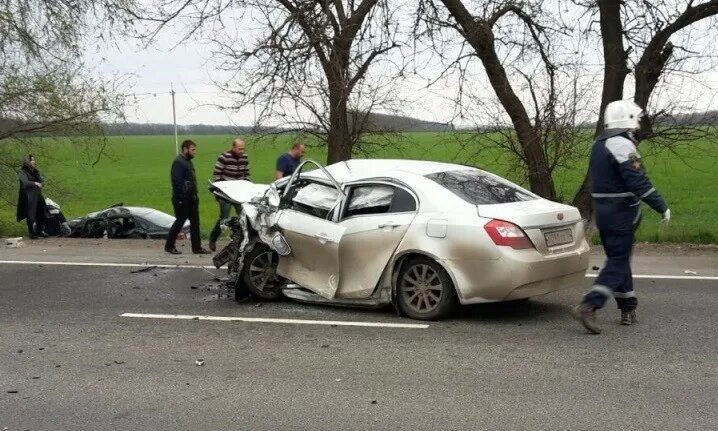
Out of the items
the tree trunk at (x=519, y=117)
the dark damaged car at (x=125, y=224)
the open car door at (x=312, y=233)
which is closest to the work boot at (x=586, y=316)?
the open car door at (x=312, y=233)

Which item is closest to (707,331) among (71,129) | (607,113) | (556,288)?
(556,288)

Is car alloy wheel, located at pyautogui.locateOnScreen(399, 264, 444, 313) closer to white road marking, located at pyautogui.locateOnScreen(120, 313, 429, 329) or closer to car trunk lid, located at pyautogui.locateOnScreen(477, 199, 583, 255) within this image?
white road marking, located at pyautogui.locateOnScreen(120, 313, 429, 329)

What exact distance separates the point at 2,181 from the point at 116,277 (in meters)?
8.56

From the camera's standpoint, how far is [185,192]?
482 inches

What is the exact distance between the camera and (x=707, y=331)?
691 centimetres

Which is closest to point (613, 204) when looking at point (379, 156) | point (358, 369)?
point (358, 369)

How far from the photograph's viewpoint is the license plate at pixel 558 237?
7145mm

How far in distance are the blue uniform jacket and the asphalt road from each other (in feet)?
3.23

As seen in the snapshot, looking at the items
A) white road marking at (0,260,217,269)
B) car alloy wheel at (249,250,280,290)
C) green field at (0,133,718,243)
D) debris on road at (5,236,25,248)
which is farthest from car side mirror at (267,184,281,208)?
debris on road at (5,236,25,248)

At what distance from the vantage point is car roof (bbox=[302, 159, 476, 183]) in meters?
7.90

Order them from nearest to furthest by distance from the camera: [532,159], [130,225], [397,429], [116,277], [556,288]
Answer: [397,429]
[556,288]
[116,277]
[532,159]
[130,225]

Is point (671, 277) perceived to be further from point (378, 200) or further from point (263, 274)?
point (263, 274)

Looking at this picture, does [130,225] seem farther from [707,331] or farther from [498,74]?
[707,331]

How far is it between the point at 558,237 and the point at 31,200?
11.3 m
